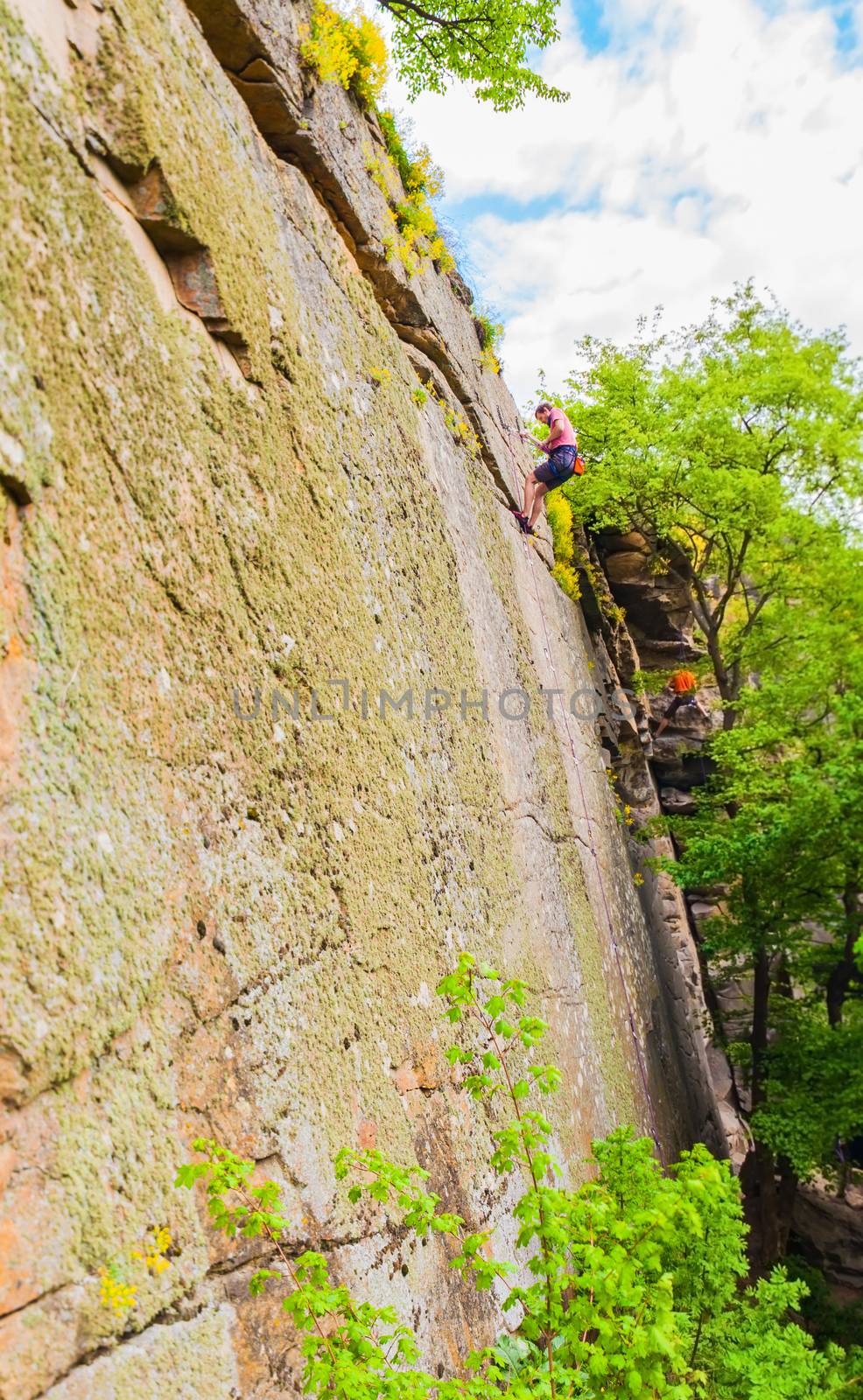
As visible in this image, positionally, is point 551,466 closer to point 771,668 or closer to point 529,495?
point 529,495

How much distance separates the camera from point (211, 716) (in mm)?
2516

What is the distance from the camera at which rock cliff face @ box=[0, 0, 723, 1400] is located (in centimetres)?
179

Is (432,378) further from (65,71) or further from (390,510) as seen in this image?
(65,71)

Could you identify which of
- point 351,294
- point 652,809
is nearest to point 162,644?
point 351,294

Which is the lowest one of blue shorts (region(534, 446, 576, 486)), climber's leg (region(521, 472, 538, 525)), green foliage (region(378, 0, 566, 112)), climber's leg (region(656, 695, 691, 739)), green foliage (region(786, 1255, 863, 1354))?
green foliage (region(786, 1255, 863, 1354))

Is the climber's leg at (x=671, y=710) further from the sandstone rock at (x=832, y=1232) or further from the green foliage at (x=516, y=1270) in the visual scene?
the green foliage at (x=516, y=1270)

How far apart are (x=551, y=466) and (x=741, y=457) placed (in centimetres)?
477

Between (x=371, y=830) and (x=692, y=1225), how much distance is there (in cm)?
172

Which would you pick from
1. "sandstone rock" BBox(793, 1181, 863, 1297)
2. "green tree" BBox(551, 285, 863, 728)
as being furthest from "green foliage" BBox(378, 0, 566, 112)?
"sandstone rock" BBox(793, 1181, 863, 1297)

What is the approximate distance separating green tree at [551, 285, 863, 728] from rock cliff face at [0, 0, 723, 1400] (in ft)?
23.7

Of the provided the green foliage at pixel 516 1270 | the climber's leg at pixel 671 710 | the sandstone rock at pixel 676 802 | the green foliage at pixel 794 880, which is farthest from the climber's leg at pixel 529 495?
the sandstone rock at pixel 676 802

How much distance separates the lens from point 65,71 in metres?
2.29

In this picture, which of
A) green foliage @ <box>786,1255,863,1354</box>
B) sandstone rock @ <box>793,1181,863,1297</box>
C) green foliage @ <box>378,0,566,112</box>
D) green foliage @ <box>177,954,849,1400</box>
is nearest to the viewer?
green foliage @ <box>177,954,849,1400</box>

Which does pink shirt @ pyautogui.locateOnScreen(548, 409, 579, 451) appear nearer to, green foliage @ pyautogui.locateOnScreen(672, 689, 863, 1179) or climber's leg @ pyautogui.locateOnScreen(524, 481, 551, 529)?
climber's leg @ pyautogui.locateOnScreen(524, 481, 551, 529)
